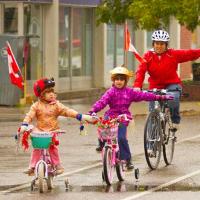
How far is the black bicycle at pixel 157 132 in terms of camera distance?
1326cm

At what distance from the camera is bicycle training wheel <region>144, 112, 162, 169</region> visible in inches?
520

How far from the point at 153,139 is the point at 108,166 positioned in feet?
5.49

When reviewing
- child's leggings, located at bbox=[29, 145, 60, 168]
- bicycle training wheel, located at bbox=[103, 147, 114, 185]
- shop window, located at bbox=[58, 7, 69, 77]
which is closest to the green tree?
shop window, located at bbox=[58, 7, 69, 77]

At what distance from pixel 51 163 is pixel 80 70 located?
2050 cm

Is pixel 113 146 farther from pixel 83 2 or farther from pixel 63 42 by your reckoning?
pixel 83 2

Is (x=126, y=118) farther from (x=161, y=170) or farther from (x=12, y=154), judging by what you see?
(x=12, y=154)

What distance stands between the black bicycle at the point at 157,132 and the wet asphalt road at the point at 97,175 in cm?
17

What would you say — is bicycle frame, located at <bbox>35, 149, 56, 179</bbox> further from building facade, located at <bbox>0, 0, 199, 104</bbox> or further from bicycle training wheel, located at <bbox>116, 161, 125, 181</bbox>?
building facade, located at <bbox>0, 0, 199, 104</bbox>

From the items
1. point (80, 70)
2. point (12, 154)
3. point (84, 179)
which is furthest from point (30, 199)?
point (80, 70)

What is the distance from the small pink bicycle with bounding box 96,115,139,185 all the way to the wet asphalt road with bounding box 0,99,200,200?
0.16 m

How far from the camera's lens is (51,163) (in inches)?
459

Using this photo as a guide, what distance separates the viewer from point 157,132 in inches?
531

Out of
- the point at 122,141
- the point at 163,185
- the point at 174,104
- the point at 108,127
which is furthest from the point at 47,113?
the point at 174,104

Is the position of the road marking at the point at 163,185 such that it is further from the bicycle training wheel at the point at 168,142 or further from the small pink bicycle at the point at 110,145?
the bicycle training wheel at the point at 168,142
